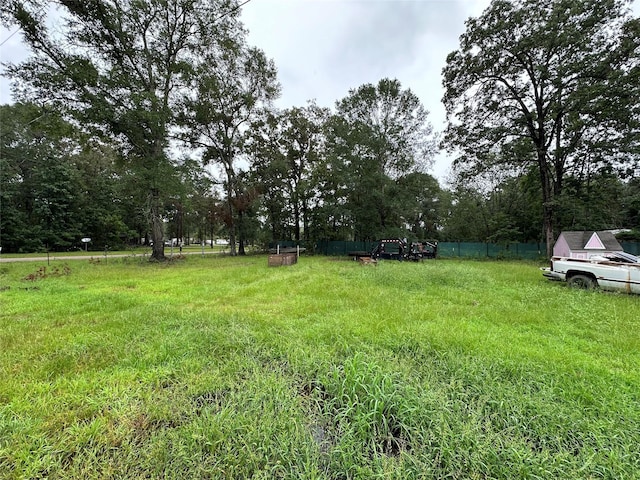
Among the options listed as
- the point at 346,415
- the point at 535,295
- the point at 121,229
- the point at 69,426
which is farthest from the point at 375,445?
the point at 121,229

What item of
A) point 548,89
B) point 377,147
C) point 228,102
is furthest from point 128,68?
point 548,89

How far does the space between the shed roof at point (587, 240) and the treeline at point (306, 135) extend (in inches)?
82.0

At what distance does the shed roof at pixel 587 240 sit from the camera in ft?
37.7

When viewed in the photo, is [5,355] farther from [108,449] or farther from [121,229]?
[121,229]

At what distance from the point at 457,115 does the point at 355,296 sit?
56.1 ft

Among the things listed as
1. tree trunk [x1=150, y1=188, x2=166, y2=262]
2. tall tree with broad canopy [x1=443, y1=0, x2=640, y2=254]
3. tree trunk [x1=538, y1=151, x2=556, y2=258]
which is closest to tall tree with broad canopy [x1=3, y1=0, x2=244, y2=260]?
tree trunk [x1=150, y1=188, x2=166, y2=262]

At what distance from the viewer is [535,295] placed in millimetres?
5695

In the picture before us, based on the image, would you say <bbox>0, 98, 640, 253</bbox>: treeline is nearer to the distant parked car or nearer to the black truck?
the black truck

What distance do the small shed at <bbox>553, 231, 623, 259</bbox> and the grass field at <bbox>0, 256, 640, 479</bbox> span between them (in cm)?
1018

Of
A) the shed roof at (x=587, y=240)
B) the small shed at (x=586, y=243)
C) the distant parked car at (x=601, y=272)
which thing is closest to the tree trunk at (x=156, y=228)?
the distant parked car at (x=601, y=272)

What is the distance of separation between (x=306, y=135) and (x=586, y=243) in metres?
19.0

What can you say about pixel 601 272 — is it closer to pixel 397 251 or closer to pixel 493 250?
pixel 397 251

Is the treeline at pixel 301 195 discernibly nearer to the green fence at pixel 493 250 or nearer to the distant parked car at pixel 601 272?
the green fence at pixel 493 250

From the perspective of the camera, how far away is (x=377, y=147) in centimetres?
1762
